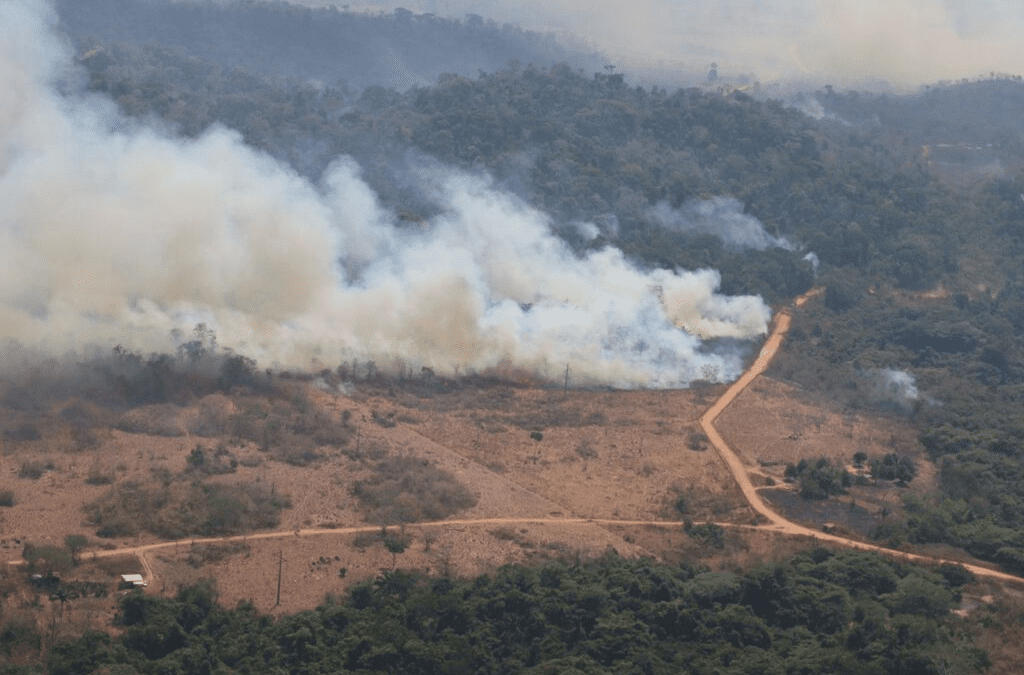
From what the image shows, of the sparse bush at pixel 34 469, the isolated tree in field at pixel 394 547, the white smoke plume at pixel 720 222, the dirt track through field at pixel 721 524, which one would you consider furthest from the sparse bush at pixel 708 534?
the white smoke plume at pixel 720 222

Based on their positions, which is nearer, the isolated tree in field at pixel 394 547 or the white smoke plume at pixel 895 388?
the isolated tree in field at pixel 394 547

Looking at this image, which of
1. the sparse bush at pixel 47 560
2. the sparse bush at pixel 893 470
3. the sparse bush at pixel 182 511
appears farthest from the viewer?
the sparse bush at pixel 893 470

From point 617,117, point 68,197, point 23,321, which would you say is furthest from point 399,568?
point 617,117

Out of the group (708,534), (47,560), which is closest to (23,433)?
(47,560)

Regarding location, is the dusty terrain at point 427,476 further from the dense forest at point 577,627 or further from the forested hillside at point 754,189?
the forested hillside at point 754,189

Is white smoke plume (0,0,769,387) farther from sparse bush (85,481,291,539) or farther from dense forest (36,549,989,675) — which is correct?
dense forest (36,549,989,675)

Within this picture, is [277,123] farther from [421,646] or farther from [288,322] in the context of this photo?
[421,646]

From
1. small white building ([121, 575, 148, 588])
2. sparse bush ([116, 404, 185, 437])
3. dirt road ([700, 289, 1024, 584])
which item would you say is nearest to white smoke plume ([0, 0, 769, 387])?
dirt road ([700, 289, 1024, 584])
